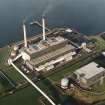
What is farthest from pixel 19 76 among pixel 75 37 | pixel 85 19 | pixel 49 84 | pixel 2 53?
pixel 85 19

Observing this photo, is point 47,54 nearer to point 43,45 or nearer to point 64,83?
point 43,45

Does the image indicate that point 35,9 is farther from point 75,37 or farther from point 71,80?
point 71,80

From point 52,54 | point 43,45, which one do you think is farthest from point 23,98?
point 43,45

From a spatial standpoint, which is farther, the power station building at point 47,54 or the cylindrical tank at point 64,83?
the power station building at point 47,54

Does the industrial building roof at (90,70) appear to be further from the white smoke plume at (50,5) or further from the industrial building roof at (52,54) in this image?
the white smoke plume at (50,5)

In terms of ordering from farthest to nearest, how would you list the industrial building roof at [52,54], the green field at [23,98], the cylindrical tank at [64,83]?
the industrial building roof at [52,54], the cylindrical tank at [64,83], the green field at [23,98]

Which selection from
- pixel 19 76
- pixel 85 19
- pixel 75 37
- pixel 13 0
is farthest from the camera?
pixel 13 0

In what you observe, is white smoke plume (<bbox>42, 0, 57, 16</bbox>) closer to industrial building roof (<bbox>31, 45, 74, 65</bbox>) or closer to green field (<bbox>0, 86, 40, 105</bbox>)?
industrial building roof (<bbox>31, 45, 74, 65</bbox>)

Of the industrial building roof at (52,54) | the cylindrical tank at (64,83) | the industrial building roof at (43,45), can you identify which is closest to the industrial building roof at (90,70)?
the cylindrical tank at (64,83)
